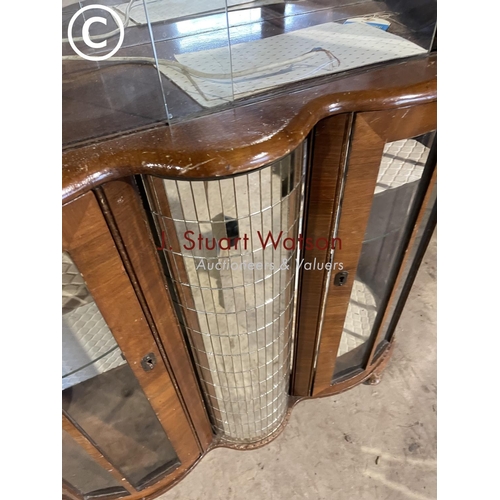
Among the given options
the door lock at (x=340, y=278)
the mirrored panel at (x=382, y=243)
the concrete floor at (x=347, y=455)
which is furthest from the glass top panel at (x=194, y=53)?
the concrete floor at (x=347, y=455)

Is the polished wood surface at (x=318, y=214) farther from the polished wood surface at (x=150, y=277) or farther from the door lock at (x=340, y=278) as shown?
the polished wood surface at (x=150, y=277)

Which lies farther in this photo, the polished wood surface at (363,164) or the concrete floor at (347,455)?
the concrete floor at (347,455)

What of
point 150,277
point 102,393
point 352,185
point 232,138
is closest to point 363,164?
point 352,185

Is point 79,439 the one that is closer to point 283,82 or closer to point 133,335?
point 133,335

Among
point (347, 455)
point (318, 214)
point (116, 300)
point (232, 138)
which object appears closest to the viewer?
point (232, 138)

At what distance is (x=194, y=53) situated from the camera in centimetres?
71

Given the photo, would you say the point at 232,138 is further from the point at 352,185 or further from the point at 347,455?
the point at 347,455

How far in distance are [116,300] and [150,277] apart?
0.21ft

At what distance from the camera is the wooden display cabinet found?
0.56 meters

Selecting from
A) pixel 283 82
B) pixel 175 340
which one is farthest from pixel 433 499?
pixel 283 82

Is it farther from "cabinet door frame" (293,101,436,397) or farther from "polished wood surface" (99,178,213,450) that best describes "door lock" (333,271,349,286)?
"polished wood surface" (99,178,213,450)

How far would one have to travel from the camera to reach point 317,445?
1218 millimetres

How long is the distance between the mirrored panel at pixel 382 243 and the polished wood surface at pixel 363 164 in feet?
0.09

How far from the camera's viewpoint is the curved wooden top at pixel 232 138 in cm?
53
